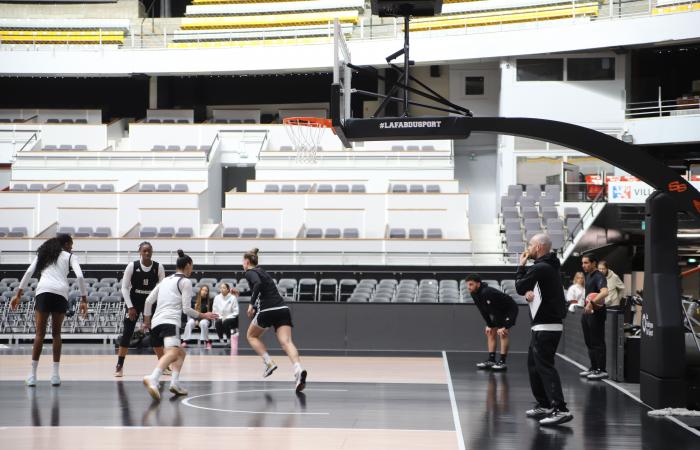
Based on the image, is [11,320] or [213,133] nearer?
[11,320]

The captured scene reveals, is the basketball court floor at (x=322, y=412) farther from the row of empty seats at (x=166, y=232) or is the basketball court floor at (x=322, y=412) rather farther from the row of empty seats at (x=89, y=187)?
the row of empty seats at (x=89, y=187)

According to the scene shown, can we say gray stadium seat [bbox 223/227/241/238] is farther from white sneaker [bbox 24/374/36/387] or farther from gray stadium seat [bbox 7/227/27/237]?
white sneaker [bbox 24/374/36/387]

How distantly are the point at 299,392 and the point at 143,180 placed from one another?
76.4 feet

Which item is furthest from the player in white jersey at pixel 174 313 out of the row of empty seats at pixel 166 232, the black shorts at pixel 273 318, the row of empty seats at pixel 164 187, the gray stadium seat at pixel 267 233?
the row of empty seats at pixel 164 187

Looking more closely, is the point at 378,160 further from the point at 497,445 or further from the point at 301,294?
the point at 497,445

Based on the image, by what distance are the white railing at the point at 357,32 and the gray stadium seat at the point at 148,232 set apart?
1194 centimetres

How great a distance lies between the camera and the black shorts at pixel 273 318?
12875 mm

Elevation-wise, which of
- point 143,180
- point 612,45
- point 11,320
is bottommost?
point 11,320

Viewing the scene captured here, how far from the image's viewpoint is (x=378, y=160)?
34.2 meters

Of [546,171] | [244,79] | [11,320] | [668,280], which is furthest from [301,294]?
[244,79]

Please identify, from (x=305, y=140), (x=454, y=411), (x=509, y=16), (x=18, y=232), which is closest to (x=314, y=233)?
(x=305, y=140)

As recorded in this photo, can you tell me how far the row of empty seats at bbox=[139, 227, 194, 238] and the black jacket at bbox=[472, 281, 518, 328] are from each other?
51.2ft

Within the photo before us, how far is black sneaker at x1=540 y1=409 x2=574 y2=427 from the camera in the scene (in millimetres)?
9672

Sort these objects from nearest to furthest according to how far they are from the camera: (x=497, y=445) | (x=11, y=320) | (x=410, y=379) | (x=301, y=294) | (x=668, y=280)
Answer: (x=497, y=445) → (x=668, y=280) → (x=410, y=379) → (x=11, y=320) → (x=301, y=294)
